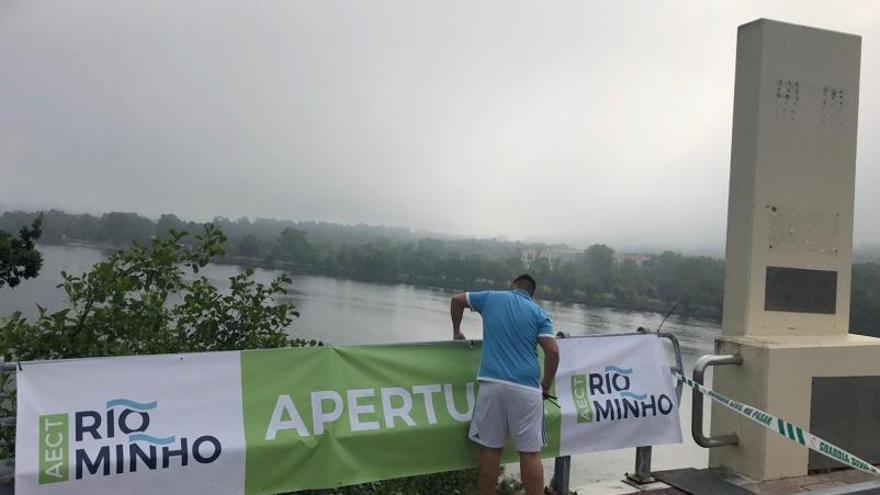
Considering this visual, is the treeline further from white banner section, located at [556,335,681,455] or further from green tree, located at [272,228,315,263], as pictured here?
white banner section, located at [556,335,681,455]

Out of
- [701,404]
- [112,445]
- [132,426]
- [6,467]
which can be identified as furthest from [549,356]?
[6,467]

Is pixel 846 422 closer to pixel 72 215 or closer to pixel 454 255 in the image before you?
pixel 454 255

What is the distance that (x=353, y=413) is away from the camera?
4.07 m

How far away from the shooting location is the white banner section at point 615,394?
16.0 feet

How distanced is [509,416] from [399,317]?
6.29 metres

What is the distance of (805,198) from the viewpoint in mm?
5809

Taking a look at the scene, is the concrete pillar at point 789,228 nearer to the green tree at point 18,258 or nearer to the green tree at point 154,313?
the green tree at point 154,313

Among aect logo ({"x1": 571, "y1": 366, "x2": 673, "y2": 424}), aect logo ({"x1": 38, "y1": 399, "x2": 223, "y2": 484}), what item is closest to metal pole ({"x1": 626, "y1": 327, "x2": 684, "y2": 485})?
aect logo ({"x1": 571, "y1": 366, "x2": 673, "y2": 424})

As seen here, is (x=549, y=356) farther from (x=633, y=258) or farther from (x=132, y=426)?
(x=633, y=258)

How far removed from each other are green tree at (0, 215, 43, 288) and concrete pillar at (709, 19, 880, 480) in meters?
7.21

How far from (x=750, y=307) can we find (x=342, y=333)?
15.2 ft

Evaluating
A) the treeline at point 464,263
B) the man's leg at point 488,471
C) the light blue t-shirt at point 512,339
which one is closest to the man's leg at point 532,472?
the man's leg at point 488,471

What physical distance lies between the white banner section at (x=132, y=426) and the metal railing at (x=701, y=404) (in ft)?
11.9

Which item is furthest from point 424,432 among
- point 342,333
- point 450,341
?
point 342,333
